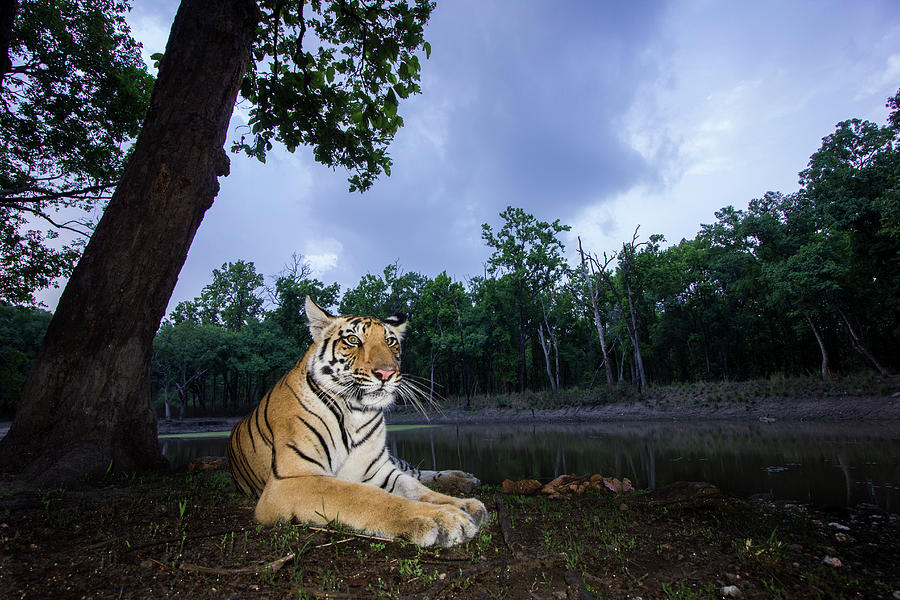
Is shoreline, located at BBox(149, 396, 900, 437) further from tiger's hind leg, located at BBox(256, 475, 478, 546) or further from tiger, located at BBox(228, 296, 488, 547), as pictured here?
tiger's hind leg, located at BBox(256, 475, 478, 546)

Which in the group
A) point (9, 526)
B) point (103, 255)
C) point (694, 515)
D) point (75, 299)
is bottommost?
point (694, 515)

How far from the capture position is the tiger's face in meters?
3.14

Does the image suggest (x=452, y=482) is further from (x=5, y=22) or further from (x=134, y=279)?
(x=5, y=22)

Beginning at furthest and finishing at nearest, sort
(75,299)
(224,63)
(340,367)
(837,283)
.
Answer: (837,283)
(224,63)
(75,299)
(340,367)

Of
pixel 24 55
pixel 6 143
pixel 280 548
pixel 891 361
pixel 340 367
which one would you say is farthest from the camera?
pixel 891 361

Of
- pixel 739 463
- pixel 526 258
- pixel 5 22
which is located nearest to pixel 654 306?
pixel 526 258

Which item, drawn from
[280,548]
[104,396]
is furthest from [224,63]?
[280,548]

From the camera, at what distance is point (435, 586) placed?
1784 mm

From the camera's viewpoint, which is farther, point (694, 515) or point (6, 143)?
point (6, 143)

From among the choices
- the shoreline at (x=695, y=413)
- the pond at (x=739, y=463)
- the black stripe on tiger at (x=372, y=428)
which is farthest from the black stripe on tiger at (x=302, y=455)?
the shoreline at (x=695, y=413)

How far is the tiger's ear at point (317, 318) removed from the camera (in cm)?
358

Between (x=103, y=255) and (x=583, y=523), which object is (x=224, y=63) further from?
(x=583, y=523)

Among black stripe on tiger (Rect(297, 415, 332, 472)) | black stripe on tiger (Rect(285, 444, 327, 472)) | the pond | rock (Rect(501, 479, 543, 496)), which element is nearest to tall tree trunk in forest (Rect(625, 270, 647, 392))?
the pond

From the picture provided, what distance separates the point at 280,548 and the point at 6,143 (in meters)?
14.2
